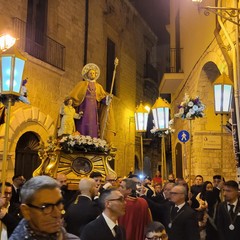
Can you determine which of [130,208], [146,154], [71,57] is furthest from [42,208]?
[146,154]

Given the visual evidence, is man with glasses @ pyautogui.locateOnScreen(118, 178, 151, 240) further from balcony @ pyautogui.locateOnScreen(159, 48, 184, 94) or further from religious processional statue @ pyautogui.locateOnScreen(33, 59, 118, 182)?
balcony @ pyautogui.locateOnScreen(159, 48, 184, 94)

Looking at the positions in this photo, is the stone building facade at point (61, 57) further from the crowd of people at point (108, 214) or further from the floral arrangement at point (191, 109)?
the crowd of people at point (108, 214)

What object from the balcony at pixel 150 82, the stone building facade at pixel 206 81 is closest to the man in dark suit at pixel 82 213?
the stone building facade at pixel 206 81

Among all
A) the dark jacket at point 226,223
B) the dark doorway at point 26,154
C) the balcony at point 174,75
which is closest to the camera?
the dark jacket at point 226,223

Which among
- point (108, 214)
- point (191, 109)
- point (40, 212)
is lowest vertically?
point (108, 214)

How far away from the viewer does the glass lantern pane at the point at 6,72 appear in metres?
5.49

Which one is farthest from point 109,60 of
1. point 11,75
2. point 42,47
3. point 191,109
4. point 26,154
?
point 11,75

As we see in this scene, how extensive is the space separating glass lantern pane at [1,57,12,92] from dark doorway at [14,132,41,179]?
7.84 m

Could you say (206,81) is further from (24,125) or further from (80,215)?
(80,215)

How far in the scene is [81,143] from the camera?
9.02 meters

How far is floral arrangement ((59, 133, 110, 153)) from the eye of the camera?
8977 millimetres

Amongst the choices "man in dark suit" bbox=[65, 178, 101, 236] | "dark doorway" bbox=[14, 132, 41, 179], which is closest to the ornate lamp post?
"man in dark suit" bbox=[65, 178, 101, 236]

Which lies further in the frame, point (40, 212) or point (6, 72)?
point (6, 72)

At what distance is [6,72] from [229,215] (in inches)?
138
